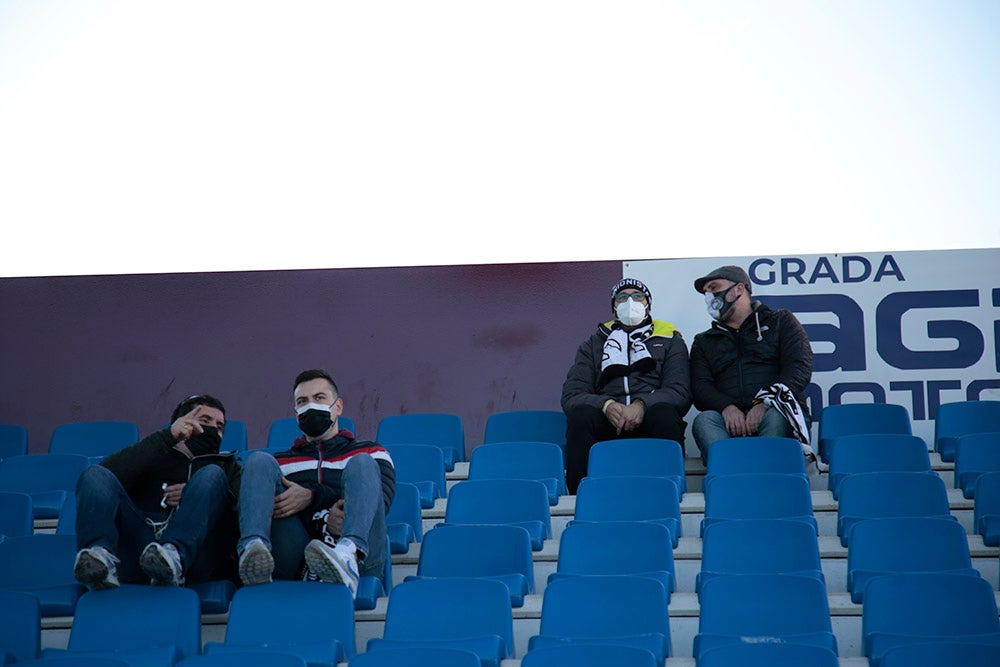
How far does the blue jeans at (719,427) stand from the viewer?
6094 mm

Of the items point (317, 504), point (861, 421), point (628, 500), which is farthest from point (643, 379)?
point (317, 504)

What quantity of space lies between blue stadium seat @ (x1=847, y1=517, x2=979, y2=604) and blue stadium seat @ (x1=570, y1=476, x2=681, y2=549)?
30.3 inches

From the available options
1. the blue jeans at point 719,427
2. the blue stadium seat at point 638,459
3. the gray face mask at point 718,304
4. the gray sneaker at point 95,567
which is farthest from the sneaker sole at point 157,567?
the gray face mask at point 718,304

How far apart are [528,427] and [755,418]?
123 cm

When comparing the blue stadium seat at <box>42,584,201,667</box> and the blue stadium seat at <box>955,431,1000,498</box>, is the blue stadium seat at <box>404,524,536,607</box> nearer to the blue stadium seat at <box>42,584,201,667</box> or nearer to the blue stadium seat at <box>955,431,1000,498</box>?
the blue stadium seat at <box>42,584,201,667</box>

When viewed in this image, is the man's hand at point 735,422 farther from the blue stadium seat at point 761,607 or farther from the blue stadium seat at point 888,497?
the blue stadium seat at point 761,607

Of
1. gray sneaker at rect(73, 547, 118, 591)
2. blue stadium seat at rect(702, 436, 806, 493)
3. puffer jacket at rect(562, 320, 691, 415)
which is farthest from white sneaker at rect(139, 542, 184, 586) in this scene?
puffer jacket at rect(562, 320, 691, 415)

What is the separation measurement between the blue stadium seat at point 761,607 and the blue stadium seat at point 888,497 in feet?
3.33

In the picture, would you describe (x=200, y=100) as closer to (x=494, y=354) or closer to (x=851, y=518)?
(x=494, y=354)

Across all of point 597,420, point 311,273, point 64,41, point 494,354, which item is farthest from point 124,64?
point 597,420

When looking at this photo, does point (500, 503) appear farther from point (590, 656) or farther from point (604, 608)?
point (590, 656)

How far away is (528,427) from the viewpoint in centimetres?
675

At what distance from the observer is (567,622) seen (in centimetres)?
410

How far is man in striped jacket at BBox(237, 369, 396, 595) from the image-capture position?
14.0 ft
